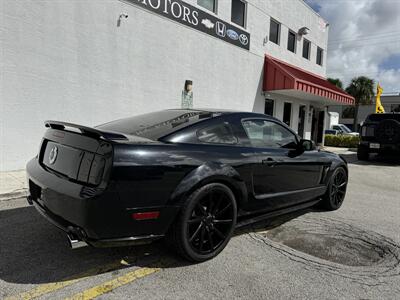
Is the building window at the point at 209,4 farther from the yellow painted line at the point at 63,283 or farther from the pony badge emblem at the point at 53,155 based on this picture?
the yellow painted line at the point at 63,283

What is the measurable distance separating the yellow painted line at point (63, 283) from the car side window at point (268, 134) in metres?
1.85

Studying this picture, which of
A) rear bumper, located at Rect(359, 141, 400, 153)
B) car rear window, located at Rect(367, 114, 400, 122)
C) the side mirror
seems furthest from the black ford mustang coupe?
Answer: car rear window, located at Rect(367, 114, 400, 122)

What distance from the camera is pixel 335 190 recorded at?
4.66 metres

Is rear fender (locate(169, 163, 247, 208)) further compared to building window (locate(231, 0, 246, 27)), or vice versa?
building window (locate(231, 0, 246, 27))

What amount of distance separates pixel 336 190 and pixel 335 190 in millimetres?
27

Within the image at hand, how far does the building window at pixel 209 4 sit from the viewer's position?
961 cm

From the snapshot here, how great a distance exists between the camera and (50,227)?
3.48 m

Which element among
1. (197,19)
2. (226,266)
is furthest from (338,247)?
(197,19)

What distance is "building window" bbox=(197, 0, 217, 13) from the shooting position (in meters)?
9.61

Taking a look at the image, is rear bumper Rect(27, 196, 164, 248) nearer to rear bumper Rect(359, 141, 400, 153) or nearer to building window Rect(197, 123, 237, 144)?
building window Rect(197, 123, 237, 144)

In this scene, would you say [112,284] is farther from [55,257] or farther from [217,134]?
[217,134]

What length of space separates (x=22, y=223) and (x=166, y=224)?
6.90ft

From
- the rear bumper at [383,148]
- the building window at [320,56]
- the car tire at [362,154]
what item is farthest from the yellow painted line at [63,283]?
the building window at [320,56]

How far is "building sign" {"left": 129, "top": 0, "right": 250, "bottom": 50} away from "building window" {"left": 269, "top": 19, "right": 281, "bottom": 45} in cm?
218
